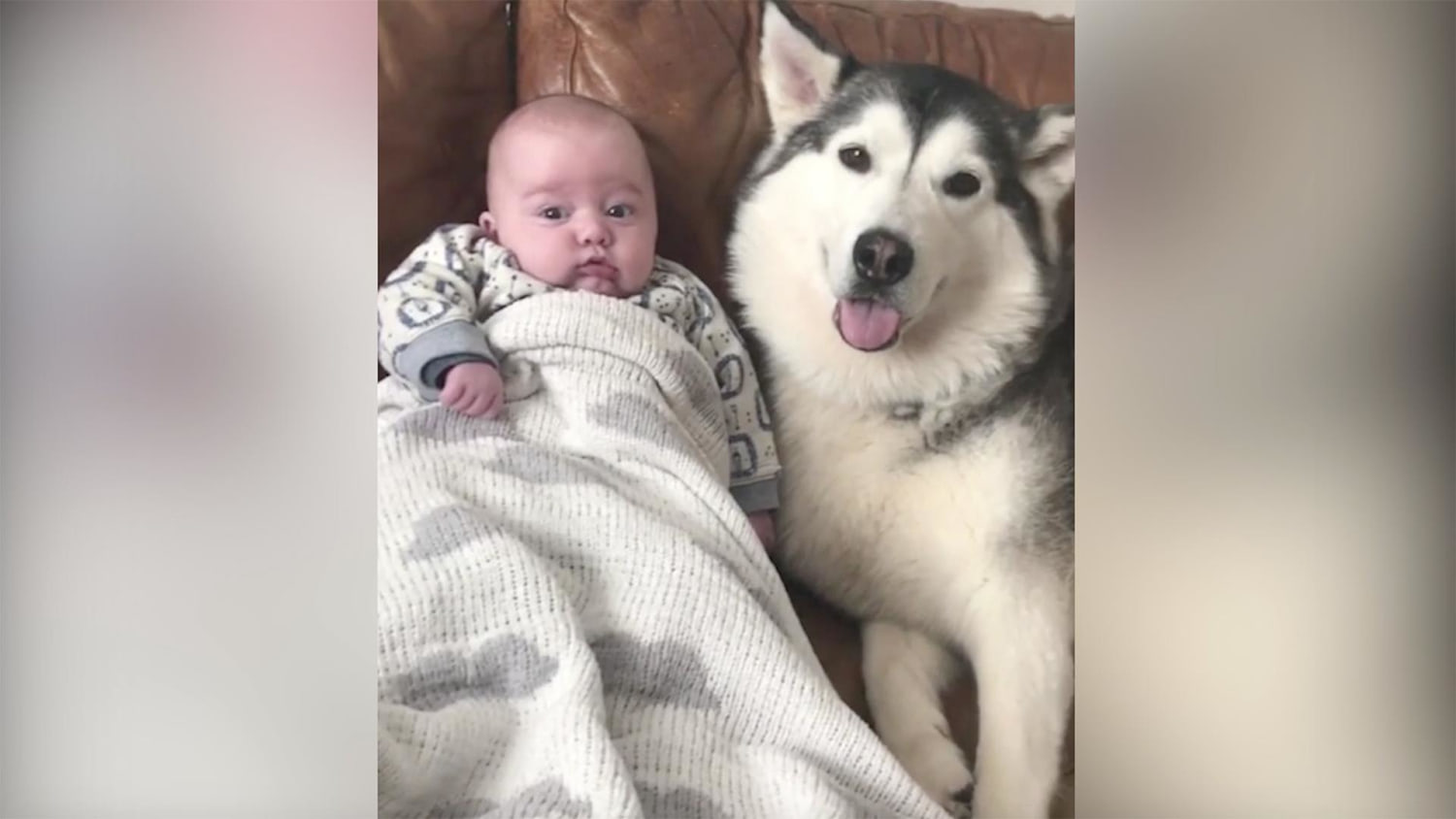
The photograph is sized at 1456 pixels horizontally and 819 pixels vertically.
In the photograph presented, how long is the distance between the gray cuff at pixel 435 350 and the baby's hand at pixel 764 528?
8.2 inches

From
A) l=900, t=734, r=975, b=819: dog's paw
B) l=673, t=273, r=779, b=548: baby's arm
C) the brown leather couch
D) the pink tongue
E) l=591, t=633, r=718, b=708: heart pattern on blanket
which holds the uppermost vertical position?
the brown leather couch

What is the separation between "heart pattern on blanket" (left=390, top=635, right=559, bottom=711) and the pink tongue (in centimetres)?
30

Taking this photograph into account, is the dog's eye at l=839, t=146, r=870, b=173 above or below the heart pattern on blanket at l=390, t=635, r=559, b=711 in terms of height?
above

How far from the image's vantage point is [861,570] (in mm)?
791

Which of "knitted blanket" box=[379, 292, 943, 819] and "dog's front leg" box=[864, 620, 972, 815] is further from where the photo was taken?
"dog's front leg" box=[864, 620, 972, 815]

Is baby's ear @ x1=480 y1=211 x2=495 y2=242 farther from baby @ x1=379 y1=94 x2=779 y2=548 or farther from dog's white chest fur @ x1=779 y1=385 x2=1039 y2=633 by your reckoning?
dog's white chest fur @ x1=779 y1=385 x2=1039 y2=633

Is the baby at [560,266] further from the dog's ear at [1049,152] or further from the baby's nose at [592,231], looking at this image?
the dog's ear at [1049,152]

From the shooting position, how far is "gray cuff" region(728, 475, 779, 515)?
0.77 meters

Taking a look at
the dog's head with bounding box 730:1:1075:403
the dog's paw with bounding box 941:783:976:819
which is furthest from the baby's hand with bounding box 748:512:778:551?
the dog's paw with bounding box 941:783:976:819

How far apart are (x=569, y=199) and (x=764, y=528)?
0.26m

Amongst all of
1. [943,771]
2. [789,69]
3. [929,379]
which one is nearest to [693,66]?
[789,69]

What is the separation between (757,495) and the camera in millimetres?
775
